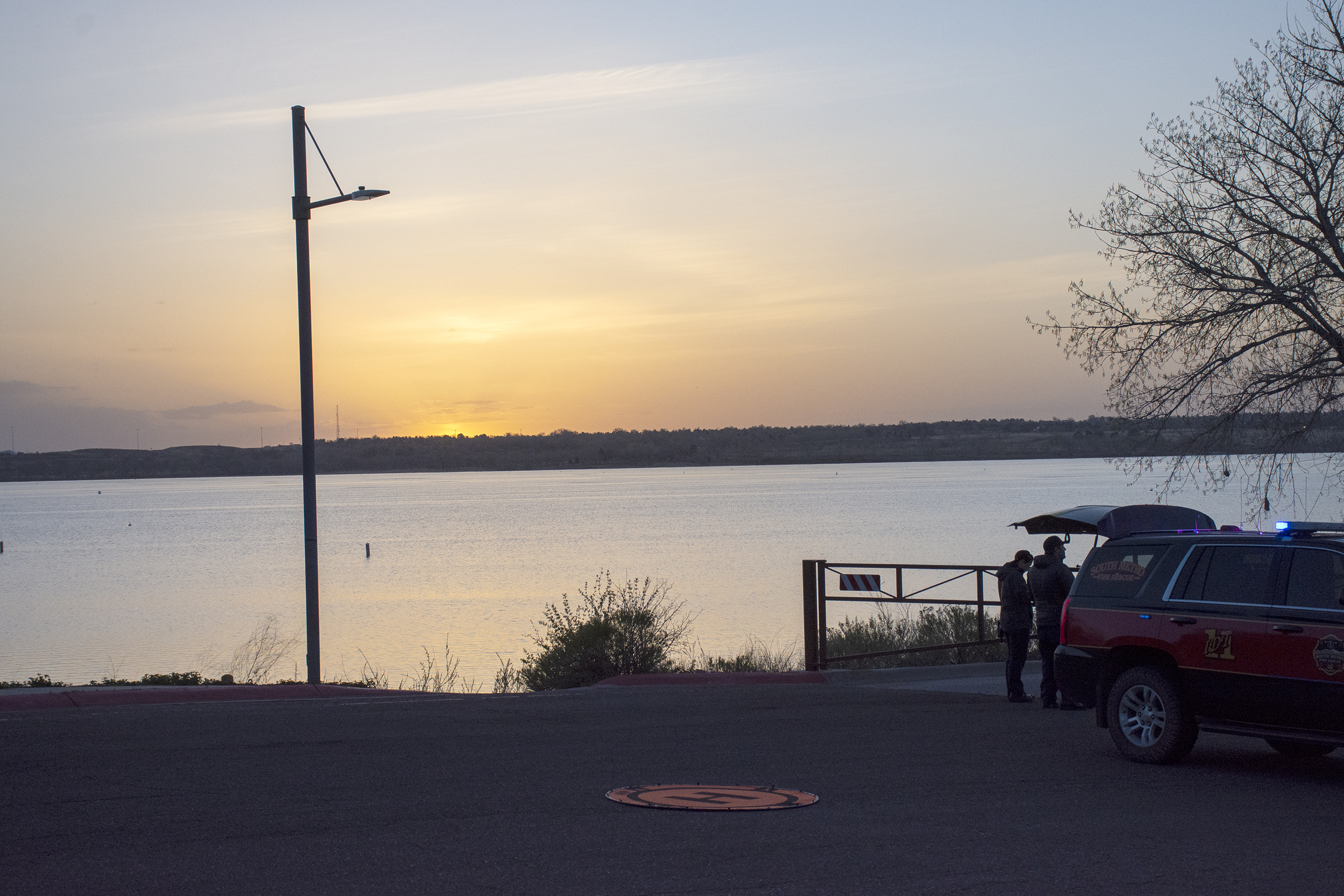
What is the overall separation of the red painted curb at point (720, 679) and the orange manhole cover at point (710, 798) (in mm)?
6416

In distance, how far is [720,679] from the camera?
595 inches

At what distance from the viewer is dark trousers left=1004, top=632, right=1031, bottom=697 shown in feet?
44.3

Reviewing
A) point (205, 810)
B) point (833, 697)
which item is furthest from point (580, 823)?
point (833, 697)

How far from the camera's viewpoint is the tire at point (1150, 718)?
31.9 ft

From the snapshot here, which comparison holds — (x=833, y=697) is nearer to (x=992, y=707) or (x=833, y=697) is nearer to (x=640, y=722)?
(x=992, y=707)

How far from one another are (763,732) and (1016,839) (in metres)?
4.12

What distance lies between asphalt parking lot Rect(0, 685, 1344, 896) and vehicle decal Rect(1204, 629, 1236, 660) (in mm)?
900

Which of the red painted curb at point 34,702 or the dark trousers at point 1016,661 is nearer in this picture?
the red painted curb at point 34,702

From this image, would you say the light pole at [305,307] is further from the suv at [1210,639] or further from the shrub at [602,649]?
the suv at [1210,639]

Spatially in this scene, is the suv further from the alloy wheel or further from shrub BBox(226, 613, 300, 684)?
shrub BBox(226, 613, 300, 684)

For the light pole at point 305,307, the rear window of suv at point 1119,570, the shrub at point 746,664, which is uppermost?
the light pole at point 305,307

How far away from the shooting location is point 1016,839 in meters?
7.15

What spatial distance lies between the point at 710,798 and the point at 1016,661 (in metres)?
6.40

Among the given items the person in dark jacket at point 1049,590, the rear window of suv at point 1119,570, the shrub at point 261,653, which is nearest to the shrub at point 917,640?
the person in dark jacket at point 1049,590
